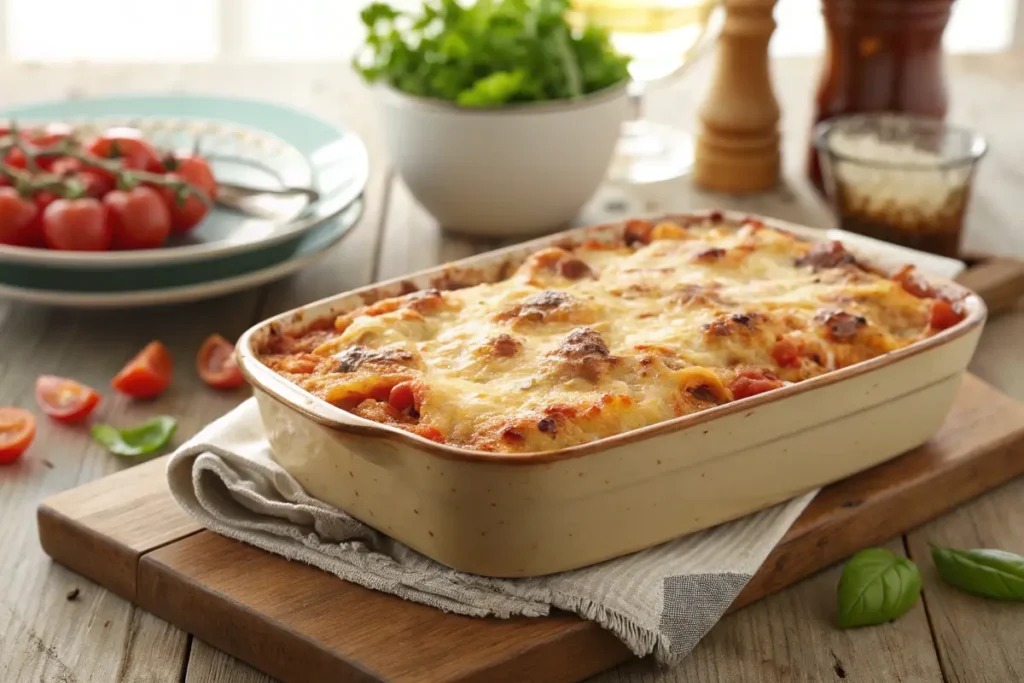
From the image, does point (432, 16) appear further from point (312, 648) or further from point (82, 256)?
point (312, 648)

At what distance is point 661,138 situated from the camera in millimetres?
4031

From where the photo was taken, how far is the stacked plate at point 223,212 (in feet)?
9.06

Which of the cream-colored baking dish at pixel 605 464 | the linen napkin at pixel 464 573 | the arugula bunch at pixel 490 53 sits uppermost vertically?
the arugula bunch at pixel 490 53

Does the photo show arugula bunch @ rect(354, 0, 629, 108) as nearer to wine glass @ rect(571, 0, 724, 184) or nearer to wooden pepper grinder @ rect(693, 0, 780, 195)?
wine glass @ rect(571, 0, 724, 184)

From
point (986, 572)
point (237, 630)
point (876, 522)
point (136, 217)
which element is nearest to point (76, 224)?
point (136, 217)

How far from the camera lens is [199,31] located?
8250 mm

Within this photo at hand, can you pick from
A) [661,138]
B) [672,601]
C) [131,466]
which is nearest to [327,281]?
[131,466]

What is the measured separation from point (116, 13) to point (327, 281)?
5.10 metres

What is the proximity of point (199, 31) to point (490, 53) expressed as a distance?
5.40 meters

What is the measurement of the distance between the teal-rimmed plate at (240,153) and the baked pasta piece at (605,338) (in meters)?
0.66

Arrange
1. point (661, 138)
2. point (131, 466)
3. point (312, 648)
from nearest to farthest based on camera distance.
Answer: point (312, 648) → point (131, 466) → point (661, 138)

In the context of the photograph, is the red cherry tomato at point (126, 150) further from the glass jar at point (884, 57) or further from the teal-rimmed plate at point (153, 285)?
the glass jar at point (884, 57)

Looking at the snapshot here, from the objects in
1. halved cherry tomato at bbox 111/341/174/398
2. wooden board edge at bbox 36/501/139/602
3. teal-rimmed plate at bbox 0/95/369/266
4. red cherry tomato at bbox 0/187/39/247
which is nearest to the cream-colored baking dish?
wooden board edge at bbox 36/501/139/602

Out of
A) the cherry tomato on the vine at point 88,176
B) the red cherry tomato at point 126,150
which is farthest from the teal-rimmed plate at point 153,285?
the red cherry tomato at point 126,150
